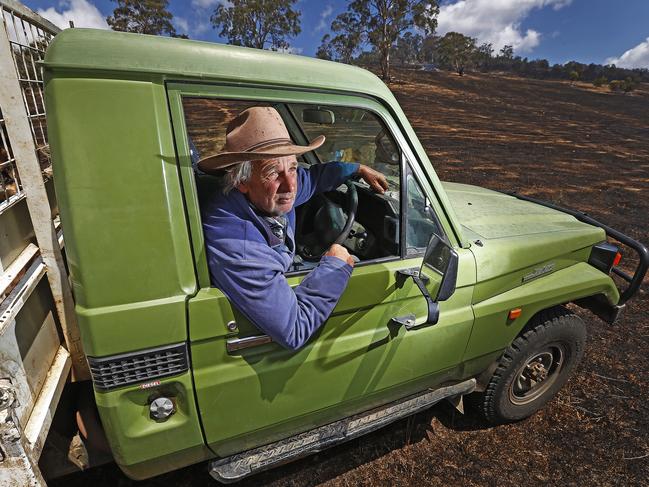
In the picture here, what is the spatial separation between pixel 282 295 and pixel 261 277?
10cm

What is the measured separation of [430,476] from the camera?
223 centimetres

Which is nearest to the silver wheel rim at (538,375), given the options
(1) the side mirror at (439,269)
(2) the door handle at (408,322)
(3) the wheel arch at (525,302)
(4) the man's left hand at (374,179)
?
(3) the wheel arch at (525,302)

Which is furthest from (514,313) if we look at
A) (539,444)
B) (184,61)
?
(184,61)

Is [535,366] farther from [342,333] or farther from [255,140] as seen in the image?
[255,140]

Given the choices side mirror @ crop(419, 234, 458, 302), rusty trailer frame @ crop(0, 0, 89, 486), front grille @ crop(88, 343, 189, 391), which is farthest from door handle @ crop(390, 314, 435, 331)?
rusty trailer frame @ crop(0, 0, 89, 486)

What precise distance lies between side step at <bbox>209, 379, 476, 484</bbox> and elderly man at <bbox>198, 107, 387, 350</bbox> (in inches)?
23.2

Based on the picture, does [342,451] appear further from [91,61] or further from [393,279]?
[91,61]

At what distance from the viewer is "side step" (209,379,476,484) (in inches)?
64.9

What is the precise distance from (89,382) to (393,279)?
4.77 ft

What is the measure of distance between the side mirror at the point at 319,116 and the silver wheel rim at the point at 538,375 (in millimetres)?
1936

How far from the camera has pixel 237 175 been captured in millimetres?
1532

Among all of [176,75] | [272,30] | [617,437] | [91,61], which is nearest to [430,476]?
[617,437]

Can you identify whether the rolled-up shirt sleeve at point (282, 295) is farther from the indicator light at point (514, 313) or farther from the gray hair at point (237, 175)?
the indicator light at point (514, 313)

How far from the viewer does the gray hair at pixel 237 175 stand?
1.53 metres
